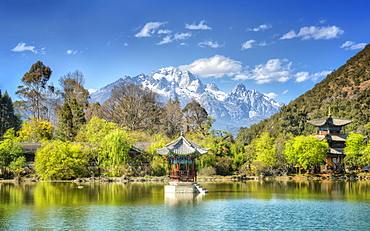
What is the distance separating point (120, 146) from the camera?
46.5m

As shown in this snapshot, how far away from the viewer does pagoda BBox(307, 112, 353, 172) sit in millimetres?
51781

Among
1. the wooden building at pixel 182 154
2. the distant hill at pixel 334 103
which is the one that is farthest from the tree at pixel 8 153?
the distant hill at pixel 334 103

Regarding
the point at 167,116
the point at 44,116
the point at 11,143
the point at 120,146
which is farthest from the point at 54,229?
the point at 44,116

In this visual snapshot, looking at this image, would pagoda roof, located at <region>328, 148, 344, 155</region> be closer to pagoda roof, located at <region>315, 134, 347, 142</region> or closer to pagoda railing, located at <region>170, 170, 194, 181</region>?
pagoda roof, located at <region>315, 134, 347, 142</region>

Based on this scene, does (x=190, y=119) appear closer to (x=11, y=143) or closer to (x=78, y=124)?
(x=78, y=124)

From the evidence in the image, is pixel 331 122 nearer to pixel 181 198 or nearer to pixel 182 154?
pixel 182 154

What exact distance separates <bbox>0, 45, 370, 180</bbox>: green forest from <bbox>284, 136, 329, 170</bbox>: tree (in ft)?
0.37

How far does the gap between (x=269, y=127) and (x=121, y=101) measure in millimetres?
33616

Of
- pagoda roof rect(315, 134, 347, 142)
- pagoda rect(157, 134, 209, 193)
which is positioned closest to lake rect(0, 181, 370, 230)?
pagoda rect(157, 134, 209, 193)

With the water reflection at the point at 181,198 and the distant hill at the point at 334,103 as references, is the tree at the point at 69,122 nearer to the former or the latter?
the water reflection at the point at 181,198

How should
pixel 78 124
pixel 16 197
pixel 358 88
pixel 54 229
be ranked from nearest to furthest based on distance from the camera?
1. pixel 54 229
2. pixel 16 197
3. pixel 78 124
4. pixel 358 88

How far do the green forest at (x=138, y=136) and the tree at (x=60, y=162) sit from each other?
0.10 metres

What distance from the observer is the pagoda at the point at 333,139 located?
170 feet

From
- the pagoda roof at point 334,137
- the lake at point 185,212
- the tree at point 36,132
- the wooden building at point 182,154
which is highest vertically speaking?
the tree at point 36,132
